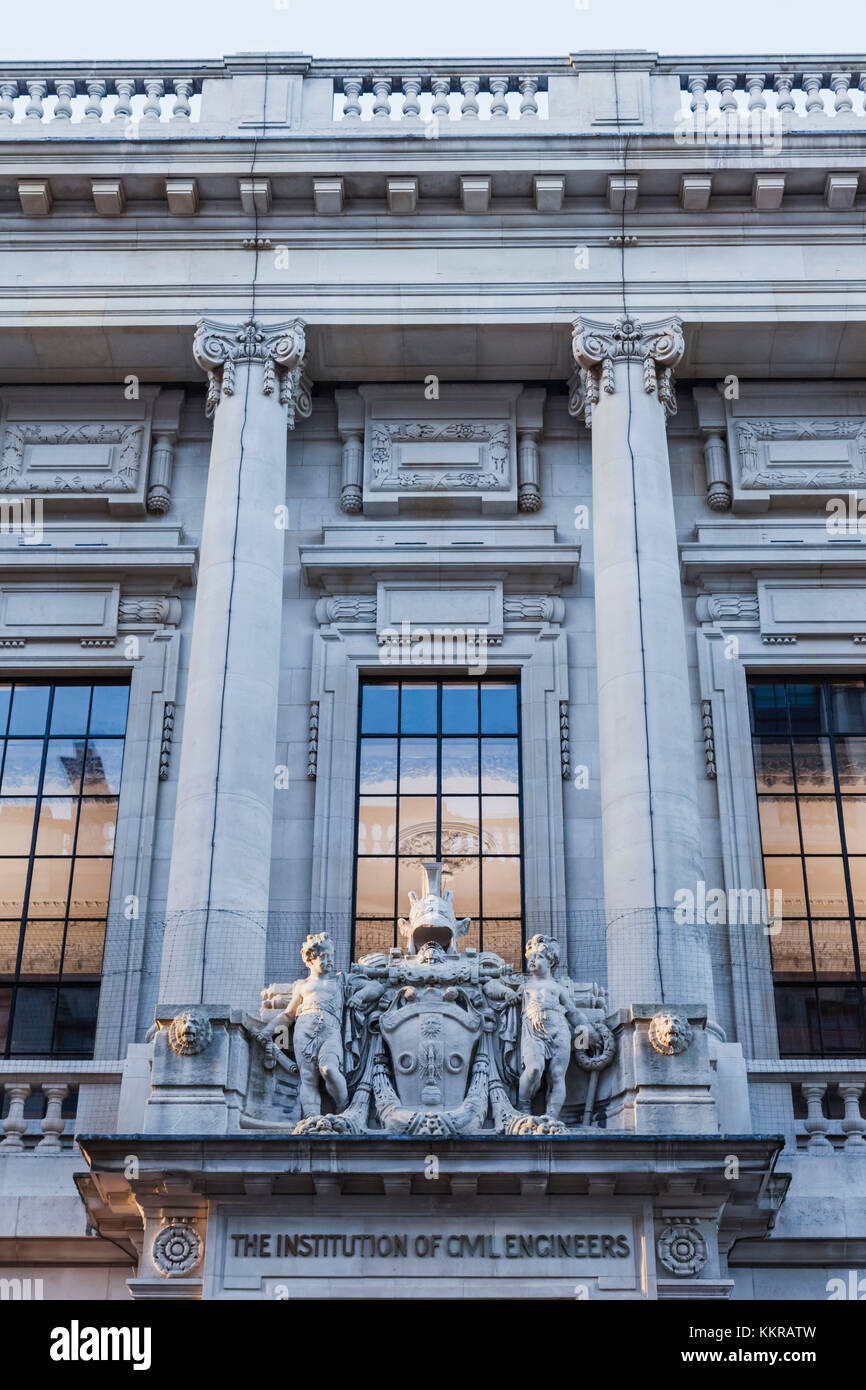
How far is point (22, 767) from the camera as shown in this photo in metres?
21.2

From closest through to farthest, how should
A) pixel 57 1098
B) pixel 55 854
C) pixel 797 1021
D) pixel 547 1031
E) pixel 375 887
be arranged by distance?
pixel 547 1031 → pixel 57 1098 → pixel 797 1021 → pixel 375 887 → pixel 55 854

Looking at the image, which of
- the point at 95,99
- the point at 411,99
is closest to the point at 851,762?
the point at 411,99

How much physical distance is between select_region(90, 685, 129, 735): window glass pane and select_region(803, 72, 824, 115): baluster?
483 inches

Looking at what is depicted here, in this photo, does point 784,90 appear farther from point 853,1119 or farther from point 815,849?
point 853,1119

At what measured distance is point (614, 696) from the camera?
755 inches

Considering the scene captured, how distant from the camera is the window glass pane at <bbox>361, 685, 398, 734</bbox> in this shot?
21297mm

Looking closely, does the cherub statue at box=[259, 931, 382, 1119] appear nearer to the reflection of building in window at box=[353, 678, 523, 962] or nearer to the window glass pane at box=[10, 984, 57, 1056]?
the reflection of building in window at box=[353, 678, 523, 962]

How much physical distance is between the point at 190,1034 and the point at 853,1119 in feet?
23.8

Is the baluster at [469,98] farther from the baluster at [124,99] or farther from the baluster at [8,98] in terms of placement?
the baluster at [8,98]

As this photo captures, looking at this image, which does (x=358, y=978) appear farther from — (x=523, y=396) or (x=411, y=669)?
(x=523, y=396)

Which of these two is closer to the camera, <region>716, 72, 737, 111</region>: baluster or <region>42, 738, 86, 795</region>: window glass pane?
<region>42, 738, 86, 795</region>: window glass pane

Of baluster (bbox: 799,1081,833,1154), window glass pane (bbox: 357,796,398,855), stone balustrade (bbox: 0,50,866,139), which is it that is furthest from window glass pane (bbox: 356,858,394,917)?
stone balustrade (bbox: 0,50,866,139)
